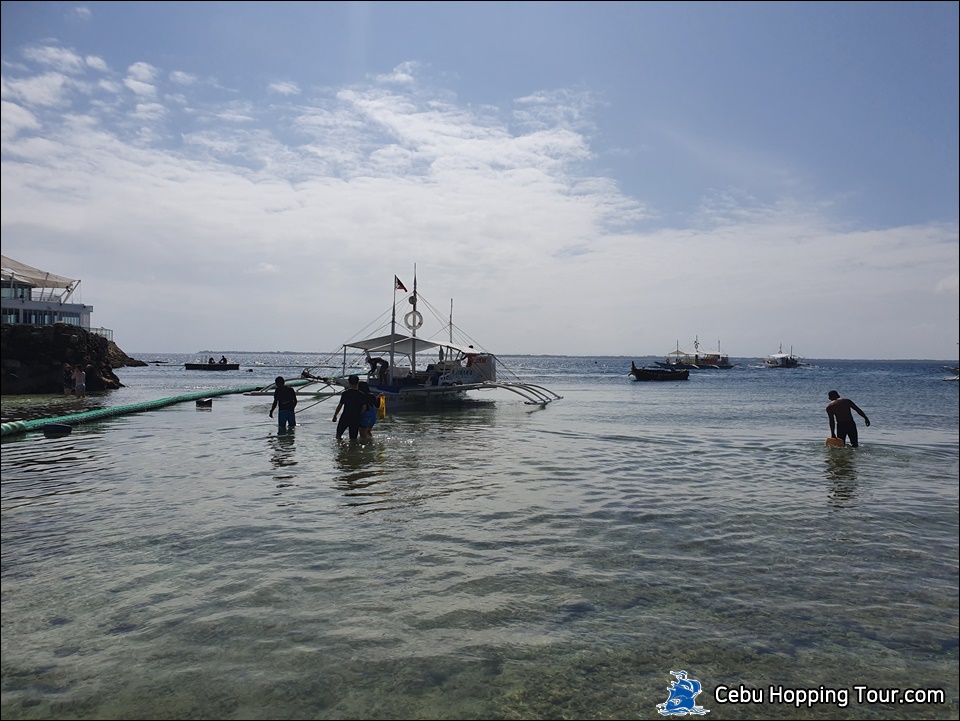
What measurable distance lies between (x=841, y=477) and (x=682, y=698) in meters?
12.2

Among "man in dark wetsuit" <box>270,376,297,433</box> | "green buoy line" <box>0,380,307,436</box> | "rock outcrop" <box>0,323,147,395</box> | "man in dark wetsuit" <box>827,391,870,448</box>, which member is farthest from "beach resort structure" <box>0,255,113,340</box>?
"man in dark wetsuit" <box>827,391,870,448</box>

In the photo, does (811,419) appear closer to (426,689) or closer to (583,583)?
(583,583)

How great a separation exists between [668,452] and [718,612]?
1318 centimetres

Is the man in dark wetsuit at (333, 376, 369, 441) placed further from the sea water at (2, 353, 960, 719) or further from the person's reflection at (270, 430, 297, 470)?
the sea water at (2, 353, 960, 719)

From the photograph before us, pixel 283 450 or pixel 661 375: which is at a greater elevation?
pixel 661 375

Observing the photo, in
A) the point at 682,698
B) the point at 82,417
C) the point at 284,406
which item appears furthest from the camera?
the point at 82,417

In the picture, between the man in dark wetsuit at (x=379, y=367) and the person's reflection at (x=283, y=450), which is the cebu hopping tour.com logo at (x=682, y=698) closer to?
the person's reflection at (x=283, y=450)

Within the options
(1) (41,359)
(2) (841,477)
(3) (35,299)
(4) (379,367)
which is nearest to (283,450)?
(4) (379,367)

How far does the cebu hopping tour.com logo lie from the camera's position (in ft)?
15.2

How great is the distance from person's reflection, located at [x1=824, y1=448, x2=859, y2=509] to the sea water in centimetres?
13

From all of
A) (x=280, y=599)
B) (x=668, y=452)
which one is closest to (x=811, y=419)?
(x=668, y=452)

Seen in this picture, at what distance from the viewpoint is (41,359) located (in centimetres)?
4222

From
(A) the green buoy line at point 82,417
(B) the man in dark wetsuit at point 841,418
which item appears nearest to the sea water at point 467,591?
(B) the man in dark wetsuit at point 841,418

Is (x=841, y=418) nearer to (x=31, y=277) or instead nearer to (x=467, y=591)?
(x=467, y=591)
